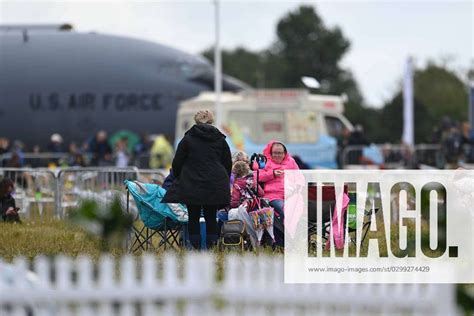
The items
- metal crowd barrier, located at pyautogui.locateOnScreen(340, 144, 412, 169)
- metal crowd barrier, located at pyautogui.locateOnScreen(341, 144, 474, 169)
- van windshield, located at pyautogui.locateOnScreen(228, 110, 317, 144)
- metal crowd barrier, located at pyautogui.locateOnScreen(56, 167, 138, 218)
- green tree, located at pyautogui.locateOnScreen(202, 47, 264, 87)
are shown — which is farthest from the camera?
green tree, located at pyautogui.locateOnScreen(202, 47, 264, 87)

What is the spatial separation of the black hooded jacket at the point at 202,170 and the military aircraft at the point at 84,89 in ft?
79.0

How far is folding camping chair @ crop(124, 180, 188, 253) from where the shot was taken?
12719 mm

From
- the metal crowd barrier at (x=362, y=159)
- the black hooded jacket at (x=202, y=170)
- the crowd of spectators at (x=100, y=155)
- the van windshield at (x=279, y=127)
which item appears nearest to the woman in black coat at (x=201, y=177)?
the black hooded jacket at (x=202, y=170)

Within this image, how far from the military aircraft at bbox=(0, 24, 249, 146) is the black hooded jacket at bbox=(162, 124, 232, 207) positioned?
24068mm

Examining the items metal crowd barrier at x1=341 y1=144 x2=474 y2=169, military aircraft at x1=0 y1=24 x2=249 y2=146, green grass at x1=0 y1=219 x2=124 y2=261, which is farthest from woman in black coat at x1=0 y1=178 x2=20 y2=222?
military aircraft at x1=0 y1=24 x2=249 y2=146

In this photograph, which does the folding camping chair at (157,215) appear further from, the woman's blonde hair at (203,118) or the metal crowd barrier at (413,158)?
the metal crowd barrier at (413,158)

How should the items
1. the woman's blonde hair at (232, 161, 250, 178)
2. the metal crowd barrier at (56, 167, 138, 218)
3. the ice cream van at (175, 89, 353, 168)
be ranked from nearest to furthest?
1. the woman's blonde hair at (232, 161, 250, 178)
2. the metal crowd barrier at (56, 167, 138, 218)
3. the ice cream van at (175, 89, 353, 168)

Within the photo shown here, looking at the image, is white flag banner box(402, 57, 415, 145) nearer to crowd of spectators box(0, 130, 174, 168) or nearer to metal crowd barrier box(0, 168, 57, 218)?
crowd of spectators box(0, 130, 174, 168)

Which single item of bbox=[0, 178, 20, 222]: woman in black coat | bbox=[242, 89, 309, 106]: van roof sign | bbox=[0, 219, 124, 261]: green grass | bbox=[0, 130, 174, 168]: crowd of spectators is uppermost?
bbox=[242, 89, 309, 106]: van roof sign

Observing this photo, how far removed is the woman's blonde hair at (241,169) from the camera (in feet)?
44.1

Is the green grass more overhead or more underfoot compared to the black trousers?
more underfoot

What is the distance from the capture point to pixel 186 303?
260 inches

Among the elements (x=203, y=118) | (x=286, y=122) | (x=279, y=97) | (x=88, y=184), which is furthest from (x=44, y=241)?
(x=279, y=97)

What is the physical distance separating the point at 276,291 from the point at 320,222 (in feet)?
19.8
